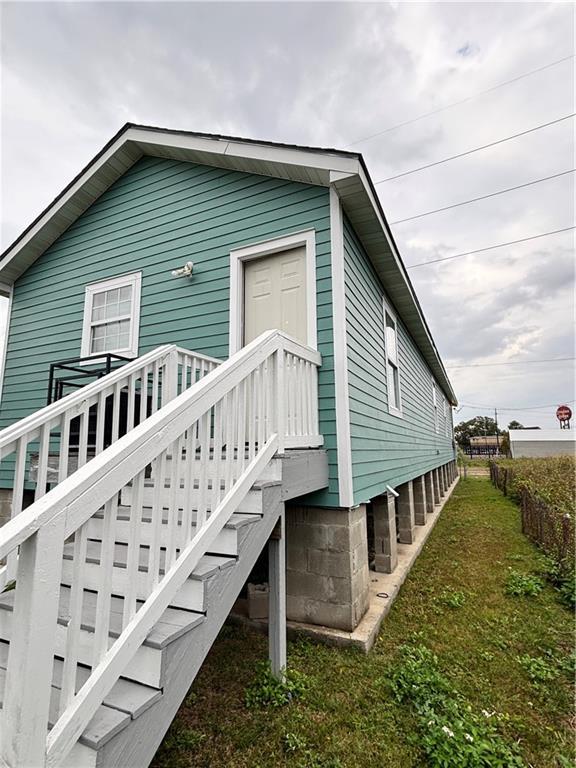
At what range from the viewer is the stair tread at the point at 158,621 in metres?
1.66

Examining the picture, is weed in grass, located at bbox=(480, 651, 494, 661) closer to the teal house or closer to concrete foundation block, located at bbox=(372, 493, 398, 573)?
the teal house

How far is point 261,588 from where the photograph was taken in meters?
4.14

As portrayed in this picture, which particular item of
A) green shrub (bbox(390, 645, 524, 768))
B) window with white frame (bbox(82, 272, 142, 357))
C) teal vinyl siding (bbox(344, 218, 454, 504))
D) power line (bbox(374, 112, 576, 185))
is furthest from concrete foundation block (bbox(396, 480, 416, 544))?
power line (bbox(374, 112, 576, 185))

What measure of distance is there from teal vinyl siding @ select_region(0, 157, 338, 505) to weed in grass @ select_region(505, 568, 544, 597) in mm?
2979

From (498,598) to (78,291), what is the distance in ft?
25.0

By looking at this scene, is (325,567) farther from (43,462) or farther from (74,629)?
(74,629)

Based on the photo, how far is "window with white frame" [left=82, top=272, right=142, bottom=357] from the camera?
5.72 meters

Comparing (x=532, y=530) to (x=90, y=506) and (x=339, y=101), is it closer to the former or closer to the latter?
(x=90, y=506)

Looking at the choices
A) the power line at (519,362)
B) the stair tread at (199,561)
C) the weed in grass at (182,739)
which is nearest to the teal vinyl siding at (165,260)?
the stair tread at (199,561)

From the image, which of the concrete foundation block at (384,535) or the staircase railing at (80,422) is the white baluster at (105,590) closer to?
the staircase railing at (80,422)

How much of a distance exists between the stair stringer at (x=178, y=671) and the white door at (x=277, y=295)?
2.73 meters

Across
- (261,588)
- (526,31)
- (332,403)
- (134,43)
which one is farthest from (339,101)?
(261,588)

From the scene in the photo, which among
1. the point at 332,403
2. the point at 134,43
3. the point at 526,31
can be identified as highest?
the point at 526,31

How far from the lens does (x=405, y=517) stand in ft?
24.2
